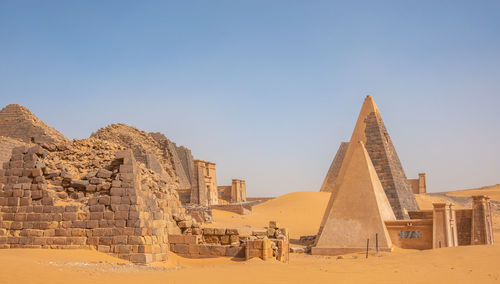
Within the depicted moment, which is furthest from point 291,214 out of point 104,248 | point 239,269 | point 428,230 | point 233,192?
point 239,269

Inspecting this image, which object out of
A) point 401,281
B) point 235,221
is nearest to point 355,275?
point 401,281

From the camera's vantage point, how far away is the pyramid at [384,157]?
17562 millimetres

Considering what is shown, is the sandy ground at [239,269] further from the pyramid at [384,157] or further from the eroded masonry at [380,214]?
the pyramid at [384,157]

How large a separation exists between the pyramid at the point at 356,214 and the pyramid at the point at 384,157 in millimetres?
1235

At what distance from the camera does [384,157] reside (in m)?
18.1

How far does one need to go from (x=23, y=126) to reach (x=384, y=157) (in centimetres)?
2259

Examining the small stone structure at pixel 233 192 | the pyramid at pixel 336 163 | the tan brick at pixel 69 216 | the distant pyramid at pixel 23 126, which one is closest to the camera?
the tan brick at pixel 69 216

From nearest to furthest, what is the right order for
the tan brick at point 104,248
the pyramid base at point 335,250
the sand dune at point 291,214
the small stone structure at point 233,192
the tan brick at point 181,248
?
1. the tan brick at point 104,248
2. the tan brick at point 181,248
3. the pyramid base at point 335,250
4. the sand dune at point 291,214
5. the small stone structure at point 233,192

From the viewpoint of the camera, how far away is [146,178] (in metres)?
10.6

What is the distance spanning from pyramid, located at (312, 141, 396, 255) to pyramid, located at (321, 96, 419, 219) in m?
1.23

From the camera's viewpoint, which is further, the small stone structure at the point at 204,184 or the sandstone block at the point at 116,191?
the small stone structure at the point at 204,184

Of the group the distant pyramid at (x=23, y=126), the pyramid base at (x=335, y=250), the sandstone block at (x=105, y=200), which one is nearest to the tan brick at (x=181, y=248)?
the sandstone block at (x=105, y=200)

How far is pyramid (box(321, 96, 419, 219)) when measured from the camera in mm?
17562

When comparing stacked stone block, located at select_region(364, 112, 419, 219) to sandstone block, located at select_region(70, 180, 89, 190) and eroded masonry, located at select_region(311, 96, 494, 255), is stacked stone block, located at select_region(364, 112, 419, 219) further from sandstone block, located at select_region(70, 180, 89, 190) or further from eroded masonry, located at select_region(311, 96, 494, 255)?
sandstone block, located at select_region(70, 180, 89, 190)
